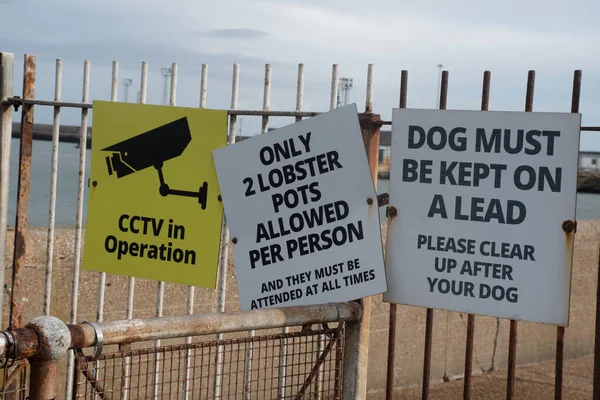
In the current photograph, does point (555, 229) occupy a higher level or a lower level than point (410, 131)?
lower

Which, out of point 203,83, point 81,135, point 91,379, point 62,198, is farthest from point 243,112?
point 62,198

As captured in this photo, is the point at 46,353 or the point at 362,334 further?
the point at 362,334

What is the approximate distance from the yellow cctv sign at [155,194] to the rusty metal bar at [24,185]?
0.41 m

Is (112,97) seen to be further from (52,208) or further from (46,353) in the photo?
(46,353)

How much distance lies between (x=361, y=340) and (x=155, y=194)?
4.86ft

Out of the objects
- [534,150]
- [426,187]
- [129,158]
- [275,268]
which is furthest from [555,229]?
[129,158]

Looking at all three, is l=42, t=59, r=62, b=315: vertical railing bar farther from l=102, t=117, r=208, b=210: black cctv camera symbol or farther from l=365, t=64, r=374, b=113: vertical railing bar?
l=365, t=64, r=374, b=113: vertical railing bar

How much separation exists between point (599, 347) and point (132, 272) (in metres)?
2.55

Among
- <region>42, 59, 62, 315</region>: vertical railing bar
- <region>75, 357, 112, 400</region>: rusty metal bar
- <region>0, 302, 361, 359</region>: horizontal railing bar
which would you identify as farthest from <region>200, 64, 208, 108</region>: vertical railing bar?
<region>75, 357, 112, 400</region>: rusty metal bar

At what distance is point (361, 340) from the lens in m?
3.95

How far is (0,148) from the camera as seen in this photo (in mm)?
5000

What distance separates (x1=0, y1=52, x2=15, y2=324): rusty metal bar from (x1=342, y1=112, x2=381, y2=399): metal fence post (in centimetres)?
226

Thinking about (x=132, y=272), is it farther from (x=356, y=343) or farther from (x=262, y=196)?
(x=356, y=343)

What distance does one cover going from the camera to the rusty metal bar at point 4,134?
494 cm
